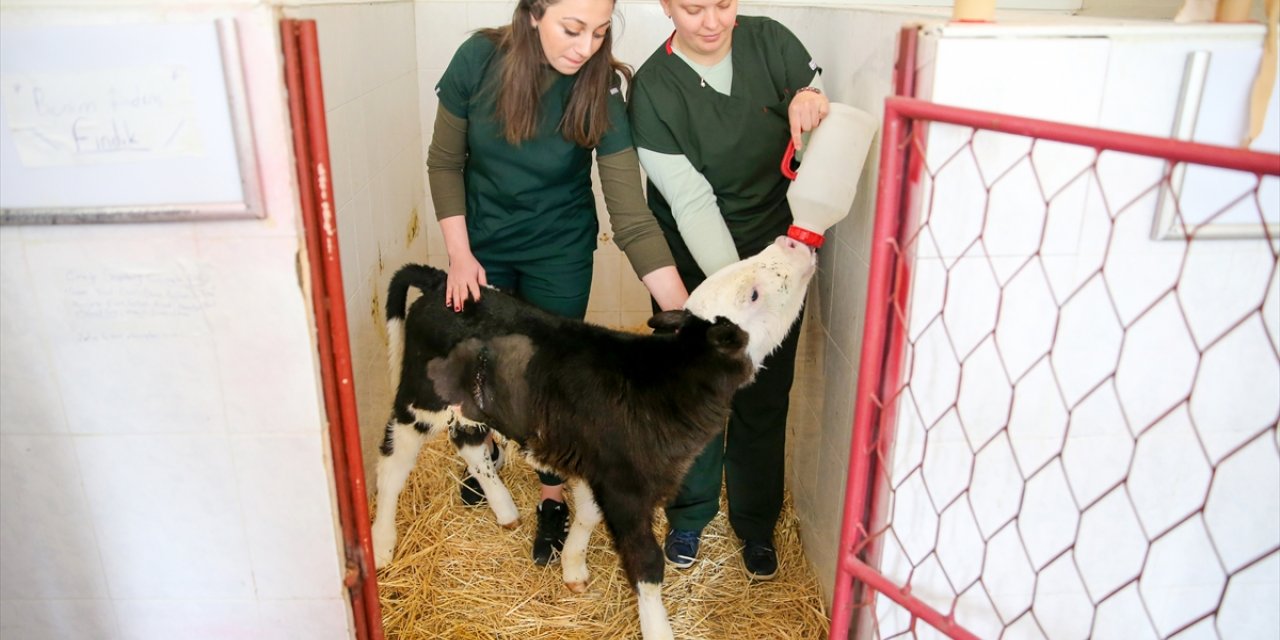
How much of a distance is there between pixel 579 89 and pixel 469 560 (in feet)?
4.71

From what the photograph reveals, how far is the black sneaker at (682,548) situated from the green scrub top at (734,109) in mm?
1001

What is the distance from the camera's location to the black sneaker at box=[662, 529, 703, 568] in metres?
2.71

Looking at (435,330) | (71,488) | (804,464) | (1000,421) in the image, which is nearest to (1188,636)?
(1000,421)

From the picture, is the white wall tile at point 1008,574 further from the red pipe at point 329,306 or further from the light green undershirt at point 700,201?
the red pipe at point 329,306

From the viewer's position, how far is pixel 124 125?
1.55 meters

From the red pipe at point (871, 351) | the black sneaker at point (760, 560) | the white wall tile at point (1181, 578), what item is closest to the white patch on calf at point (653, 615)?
the black sneaker at point (760, 560)

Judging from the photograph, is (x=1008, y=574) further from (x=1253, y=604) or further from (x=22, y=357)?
(x=22, y=357)

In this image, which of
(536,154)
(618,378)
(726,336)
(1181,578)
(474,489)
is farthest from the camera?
(474,489)

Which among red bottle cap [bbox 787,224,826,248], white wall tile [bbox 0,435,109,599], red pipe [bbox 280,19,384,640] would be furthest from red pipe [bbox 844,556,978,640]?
white wall tile [bbox 0,435,109,599]

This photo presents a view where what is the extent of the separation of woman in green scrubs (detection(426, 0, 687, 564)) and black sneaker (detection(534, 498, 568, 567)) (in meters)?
0.70

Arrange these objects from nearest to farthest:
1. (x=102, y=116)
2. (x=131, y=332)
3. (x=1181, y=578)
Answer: (x=102, y=116)
(x=131, y=332)
(x=1181, y=578)

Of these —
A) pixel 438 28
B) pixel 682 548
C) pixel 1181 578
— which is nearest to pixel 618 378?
pixel 682 548

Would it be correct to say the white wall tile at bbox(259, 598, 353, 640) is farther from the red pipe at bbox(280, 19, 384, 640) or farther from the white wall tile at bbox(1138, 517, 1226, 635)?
the white wall tile at bbox(1138, 517, 1226, 635)

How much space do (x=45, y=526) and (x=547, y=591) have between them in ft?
4.17
